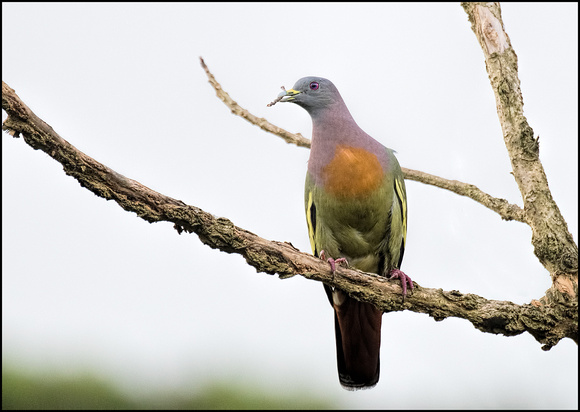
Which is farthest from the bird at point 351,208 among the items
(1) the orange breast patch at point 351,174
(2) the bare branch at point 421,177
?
(2) the bare branch at point 421,177

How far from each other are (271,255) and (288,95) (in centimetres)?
144

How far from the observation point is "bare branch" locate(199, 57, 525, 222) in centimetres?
379

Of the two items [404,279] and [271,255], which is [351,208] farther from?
[271,255]

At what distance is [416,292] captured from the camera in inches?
139

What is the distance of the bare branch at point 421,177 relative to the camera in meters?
3.79

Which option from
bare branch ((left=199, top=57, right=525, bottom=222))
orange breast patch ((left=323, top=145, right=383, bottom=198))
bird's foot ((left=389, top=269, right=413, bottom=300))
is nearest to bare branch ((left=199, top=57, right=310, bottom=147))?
bare branch ((left=199, top=57, right=525, bottom=222))

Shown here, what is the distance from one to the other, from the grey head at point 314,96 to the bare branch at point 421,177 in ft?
0.73

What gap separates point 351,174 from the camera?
13.1ft

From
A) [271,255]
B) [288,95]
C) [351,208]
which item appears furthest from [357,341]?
[288,95]

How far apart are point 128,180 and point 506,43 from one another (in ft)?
6.68

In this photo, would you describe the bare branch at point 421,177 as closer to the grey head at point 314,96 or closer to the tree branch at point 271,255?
the grey head at point 314,96

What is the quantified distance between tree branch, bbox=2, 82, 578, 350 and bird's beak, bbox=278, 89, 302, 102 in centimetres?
128

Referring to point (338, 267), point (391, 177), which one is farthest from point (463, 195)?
point (338, 267)

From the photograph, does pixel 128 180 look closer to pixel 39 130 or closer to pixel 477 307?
pixel 39 130
